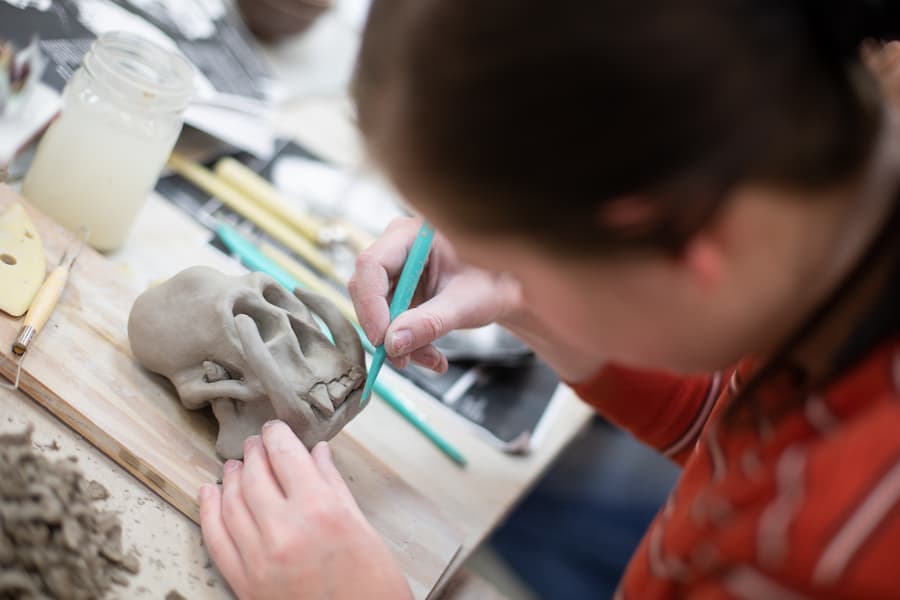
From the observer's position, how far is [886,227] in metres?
0.51

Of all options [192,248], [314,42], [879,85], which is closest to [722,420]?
[879,85]

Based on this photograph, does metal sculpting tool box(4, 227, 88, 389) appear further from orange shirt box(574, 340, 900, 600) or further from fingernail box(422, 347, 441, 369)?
orange shirt box(574, 340, 900, 600)

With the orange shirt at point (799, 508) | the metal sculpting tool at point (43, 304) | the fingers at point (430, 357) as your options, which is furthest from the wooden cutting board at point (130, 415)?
the orange shirt at point (799, 508)

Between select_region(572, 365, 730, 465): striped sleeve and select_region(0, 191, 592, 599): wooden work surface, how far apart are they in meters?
0.15

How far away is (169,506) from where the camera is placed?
713mm

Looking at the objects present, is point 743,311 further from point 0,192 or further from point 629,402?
point 0,192

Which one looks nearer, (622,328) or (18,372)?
(622,328)

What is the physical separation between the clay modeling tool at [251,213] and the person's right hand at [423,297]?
10.0 inches

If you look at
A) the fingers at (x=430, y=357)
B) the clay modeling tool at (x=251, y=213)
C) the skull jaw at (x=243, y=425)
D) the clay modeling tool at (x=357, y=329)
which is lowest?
the clay modeling tool at (x=251, y=213)

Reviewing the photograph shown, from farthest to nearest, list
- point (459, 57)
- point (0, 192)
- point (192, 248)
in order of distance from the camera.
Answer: point (192, 248)
point (0, 192)
point (459, 57)

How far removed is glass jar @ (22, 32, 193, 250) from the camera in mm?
886

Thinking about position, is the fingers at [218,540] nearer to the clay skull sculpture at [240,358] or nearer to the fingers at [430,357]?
the clay skull sculpture at [240,358]

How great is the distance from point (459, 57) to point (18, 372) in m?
0.50

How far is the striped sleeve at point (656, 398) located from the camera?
955mm
